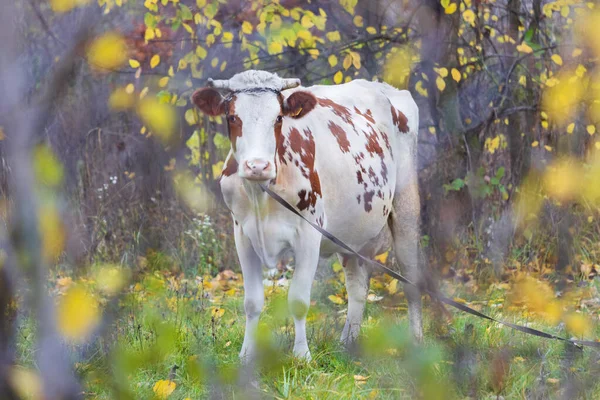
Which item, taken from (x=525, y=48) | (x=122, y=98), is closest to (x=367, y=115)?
(x=525, y=48)

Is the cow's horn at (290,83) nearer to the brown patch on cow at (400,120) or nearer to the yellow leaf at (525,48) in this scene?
the brown patch on cow at (400,120)

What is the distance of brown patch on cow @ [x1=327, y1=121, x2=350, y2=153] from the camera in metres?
5.04

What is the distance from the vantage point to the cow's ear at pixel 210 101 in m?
4.26

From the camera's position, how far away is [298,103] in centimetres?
430

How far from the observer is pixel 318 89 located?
562cm

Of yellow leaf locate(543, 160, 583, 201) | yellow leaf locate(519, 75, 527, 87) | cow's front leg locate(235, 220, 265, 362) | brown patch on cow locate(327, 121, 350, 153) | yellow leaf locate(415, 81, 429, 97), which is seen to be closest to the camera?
cow's front leg locate(235, 220, 265, 362)

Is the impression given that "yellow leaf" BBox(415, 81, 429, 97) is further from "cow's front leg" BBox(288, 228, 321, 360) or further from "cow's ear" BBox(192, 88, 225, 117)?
"cow's ear" BBox(192, 88, 225, 117)

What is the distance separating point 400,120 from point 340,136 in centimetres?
88

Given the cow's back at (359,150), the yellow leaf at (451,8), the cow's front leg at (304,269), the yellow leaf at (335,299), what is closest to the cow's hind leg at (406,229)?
the cow's back at (359,150)

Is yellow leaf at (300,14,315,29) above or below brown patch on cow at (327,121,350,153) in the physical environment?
above

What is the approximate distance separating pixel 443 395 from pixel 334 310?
505 centimetres

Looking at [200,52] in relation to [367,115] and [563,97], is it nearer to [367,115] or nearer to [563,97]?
[367,115]

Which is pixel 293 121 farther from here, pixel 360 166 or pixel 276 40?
pixel 276 40

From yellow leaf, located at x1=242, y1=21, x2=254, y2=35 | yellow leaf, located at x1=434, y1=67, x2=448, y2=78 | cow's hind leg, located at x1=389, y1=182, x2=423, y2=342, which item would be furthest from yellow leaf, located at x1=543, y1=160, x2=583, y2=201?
yellow leaf, located at x1=242, y1=21, x2=254, y2=35
